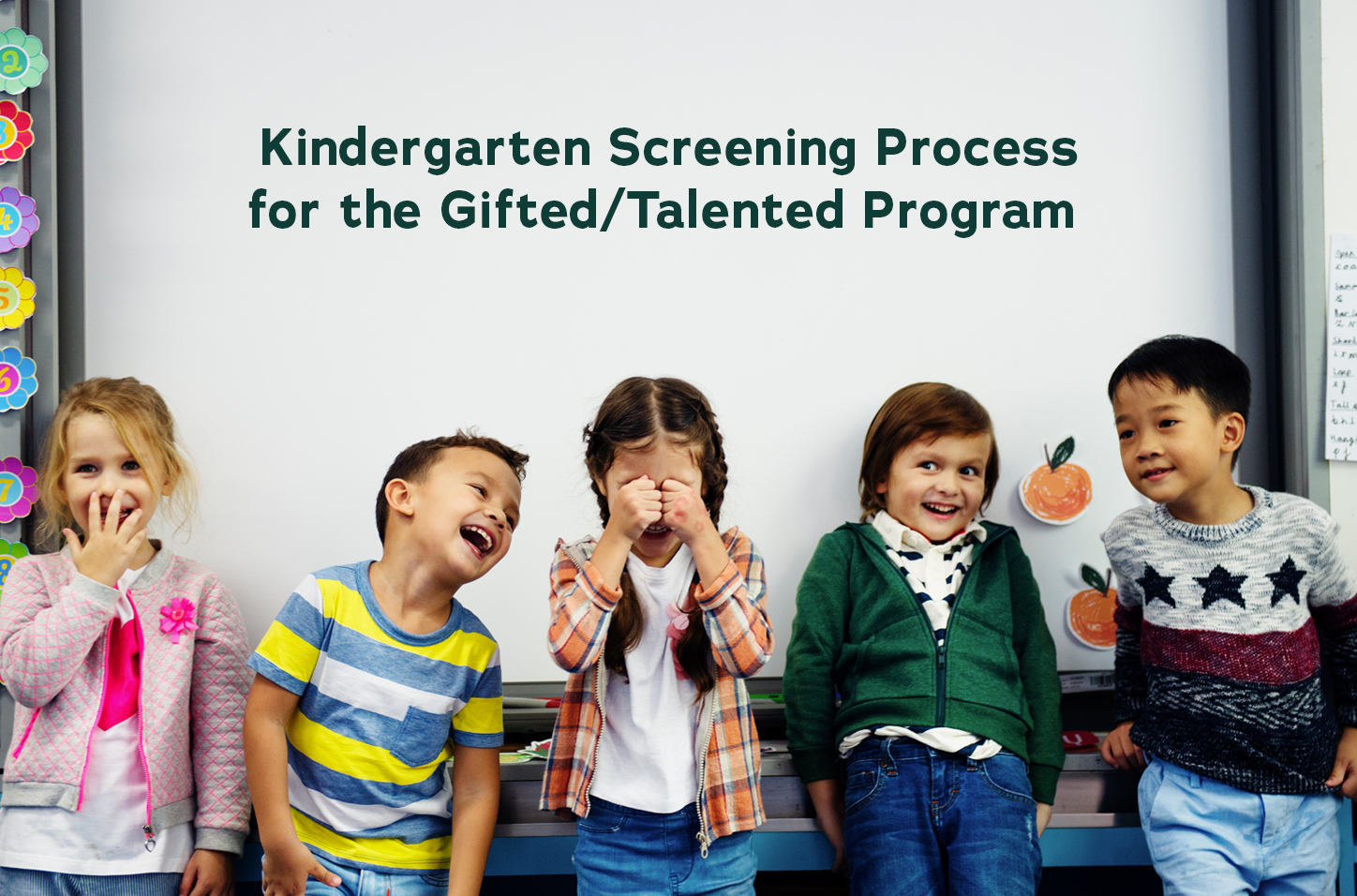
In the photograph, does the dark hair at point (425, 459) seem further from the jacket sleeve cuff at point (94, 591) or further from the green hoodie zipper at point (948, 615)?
the green hoodie zipper at point (948, 615)

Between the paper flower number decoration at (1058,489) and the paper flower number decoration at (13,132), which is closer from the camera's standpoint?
the paper flower number decoration at (13,132)

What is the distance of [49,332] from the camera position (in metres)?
1.61

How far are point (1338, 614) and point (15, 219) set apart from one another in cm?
224

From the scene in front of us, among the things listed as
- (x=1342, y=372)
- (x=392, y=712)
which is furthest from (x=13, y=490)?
(x=1342, y=372)

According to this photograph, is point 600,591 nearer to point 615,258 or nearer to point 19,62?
point 615,258

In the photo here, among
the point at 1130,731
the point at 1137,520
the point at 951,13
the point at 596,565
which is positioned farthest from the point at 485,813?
the point at 951,13

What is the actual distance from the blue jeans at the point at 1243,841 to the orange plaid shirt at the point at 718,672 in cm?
62

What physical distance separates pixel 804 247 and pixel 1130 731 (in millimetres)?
983

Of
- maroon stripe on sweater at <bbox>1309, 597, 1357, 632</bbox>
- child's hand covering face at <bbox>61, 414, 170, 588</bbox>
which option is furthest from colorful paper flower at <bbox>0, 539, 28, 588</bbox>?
maroon stripe on sweater at <bbox>1309, 597, 1357, 632</bbox>

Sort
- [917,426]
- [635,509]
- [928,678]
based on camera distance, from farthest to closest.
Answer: [917,426] < [928,678] < [635,509]

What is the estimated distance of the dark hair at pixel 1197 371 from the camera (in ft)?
4.66

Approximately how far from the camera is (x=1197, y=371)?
1426 millimetres

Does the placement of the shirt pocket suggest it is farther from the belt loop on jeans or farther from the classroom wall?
the classroom wall

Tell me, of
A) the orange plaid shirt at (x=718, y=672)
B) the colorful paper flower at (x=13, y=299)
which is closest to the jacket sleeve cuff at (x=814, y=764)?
the orange plaid shirt at (x=718, y=672)
